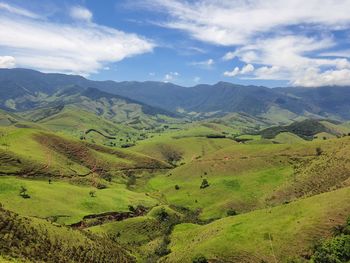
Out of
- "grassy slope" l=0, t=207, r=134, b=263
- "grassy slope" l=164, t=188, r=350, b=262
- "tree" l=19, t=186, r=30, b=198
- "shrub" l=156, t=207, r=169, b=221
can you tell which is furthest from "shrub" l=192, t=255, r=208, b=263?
"tree" l=19, t=186, r=30, b=198

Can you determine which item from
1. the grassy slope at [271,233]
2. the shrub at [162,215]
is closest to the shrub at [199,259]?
the grassy slope at [271,233]

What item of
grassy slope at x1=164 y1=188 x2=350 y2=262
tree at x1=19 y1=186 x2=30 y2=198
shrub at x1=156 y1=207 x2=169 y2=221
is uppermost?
grassy slope at x1=164 y1=188 x2=350 y2=262

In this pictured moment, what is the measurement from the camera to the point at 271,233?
114812 mm

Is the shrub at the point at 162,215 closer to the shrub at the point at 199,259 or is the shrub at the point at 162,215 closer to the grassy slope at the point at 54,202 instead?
the grassy slope at the point at 54,202

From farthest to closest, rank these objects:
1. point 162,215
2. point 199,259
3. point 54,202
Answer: point 162,215
point 54,202
point 199,259

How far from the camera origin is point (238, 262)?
108m

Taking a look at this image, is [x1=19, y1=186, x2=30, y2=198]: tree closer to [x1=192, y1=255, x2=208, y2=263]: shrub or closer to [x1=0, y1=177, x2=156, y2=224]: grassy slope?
[x1=0, y1=177, x2=156, y2=224]: grassy slope

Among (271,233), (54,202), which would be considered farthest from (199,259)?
(54,202)

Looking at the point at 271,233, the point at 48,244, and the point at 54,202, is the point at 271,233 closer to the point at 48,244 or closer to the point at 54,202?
the point at 48,244

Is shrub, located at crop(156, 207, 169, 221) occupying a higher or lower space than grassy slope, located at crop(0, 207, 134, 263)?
lower

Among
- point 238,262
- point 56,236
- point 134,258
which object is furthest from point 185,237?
point 56,236

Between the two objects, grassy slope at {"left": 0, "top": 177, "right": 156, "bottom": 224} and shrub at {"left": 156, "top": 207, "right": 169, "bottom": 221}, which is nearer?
grassy slope at {"left": 0, "top": 177, "right": 156, "bottom": 224}

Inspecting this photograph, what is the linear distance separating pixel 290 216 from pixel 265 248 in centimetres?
1766

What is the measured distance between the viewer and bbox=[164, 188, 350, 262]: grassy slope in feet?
357
